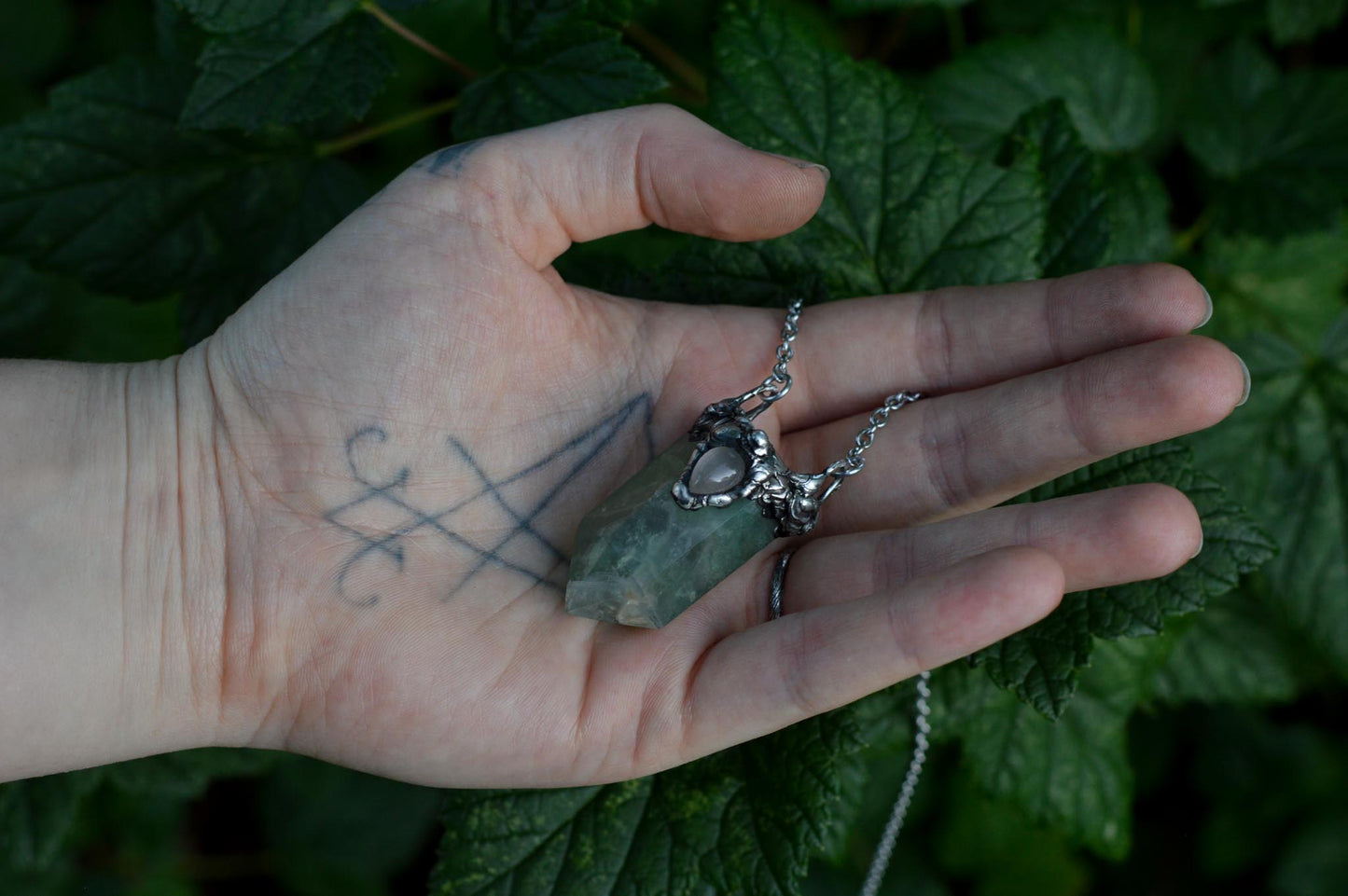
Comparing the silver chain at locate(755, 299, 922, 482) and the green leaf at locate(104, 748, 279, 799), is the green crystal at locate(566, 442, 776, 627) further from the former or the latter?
the green leaf at locate(104, 748, 279, 799)

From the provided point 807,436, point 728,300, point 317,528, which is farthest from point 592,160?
point 317,528

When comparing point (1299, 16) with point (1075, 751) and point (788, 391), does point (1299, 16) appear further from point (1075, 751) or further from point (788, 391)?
point (1075, 751)

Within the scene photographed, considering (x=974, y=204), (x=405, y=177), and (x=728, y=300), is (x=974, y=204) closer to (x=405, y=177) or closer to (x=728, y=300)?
(x=728, y=300)

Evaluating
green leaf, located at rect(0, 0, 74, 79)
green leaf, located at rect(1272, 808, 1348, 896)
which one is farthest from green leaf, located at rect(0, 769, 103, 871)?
green leaf, located at rect(1272, 808, 1348, 896)

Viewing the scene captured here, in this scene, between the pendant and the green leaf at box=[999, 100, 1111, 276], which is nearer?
the pendant

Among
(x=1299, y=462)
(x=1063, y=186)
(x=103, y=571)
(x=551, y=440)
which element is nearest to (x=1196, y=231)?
(x=1299, y=462)

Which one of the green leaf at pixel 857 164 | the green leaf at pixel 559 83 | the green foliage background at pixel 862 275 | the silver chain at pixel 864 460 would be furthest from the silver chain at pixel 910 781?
the green leaf at pixel 559 83
